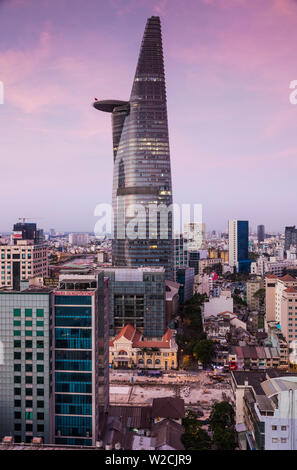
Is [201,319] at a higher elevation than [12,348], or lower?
lower

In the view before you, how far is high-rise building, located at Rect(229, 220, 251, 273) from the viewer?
23578 mm

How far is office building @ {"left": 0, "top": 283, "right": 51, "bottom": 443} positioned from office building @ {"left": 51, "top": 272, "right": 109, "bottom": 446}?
0.19 metres

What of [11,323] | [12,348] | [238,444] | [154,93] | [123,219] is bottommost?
[238,444]

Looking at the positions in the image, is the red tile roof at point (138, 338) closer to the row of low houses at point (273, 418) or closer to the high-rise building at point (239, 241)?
the row of low houses at point (273, 418)

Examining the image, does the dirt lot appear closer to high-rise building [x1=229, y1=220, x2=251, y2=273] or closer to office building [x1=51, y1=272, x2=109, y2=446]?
office building [x1=51, y1=272, x2=109, y2=446]

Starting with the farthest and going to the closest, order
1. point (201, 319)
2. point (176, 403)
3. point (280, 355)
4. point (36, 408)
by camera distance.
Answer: point (201, 319), point (280, 355), point (176, 403), point (36, 408)

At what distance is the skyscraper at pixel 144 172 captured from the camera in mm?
13750

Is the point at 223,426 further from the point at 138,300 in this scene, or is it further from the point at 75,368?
the point at 138,300

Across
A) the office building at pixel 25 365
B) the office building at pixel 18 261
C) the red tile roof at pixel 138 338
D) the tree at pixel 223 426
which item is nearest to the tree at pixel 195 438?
the tree at pixel 223 426

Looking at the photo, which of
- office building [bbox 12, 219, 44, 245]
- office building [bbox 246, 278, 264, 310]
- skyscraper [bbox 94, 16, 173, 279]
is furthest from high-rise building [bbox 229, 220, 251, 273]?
office building [bbox 12, 219, 44, 245]

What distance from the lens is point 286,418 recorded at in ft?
13.0

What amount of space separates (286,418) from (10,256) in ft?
32.1
